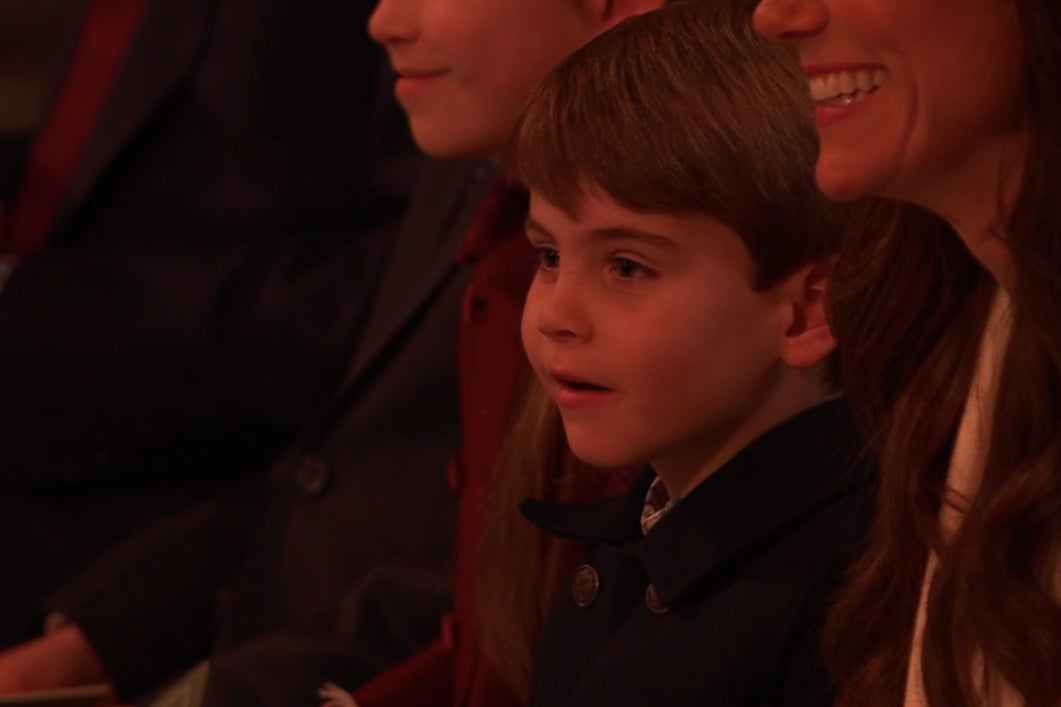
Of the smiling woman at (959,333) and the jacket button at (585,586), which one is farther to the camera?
the jacket button at (585,586)

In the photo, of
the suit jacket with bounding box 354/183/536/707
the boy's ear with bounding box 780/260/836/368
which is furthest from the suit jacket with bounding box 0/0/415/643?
the boy's ear with bounding box 780/260/836/368

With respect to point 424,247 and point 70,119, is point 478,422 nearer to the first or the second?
point 424,247

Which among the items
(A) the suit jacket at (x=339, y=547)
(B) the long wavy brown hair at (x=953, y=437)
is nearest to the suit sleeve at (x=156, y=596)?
(A) the suit jacket at (x=339, y=547)

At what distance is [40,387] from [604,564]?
3.15 feet

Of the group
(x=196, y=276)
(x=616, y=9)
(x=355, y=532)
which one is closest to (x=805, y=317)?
(x=616, y=9)

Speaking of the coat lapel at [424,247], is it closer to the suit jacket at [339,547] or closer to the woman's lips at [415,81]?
the suit jacket at [339,547]

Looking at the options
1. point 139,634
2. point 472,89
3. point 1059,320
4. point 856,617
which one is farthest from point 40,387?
point 1059,320

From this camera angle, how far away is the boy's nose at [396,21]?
4.60ft

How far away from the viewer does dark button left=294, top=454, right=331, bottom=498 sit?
1.71 meters

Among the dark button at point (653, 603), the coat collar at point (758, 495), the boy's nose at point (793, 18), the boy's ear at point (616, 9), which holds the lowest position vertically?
the dark button at point (653, 603)

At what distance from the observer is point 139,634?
178cm

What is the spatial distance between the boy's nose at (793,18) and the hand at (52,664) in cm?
101

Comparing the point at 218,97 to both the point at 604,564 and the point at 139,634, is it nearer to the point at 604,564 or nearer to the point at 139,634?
the point at 139,634

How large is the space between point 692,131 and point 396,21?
0.40 m
